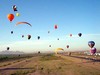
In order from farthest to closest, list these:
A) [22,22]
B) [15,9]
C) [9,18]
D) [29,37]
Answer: [29,37] → [15,9] → [9,18] → [22,22]

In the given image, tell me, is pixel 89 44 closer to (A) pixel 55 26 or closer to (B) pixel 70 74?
(A) pixel 55 26

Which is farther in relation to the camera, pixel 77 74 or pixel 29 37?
pixel 29 37

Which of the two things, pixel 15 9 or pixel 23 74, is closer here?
pixel 23 74

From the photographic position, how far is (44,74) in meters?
32.9

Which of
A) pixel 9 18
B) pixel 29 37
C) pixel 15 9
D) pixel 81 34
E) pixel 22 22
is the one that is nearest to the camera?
pixel 22 22

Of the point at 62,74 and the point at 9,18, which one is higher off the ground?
the point at 9,18

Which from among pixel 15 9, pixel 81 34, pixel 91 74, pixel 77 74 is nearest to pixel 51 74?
pixel 77 74

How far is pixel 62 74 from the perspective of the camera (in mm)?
32625

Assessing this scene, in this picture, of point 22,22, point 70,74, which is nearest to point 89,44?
point 22,22

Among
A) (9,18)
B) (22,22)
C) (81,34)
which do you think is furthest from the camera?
(81,34)

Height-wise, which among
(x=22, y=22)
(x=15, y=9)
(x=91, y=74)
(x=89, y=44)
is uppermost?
(x=15, y=9)

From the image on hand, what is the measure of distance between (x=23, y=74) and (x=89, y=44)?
27.1 metres

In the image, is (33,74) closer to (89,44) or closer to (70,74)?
(70,74)

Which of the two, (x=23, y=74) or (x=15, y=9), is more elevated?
(x=15, y=9)
